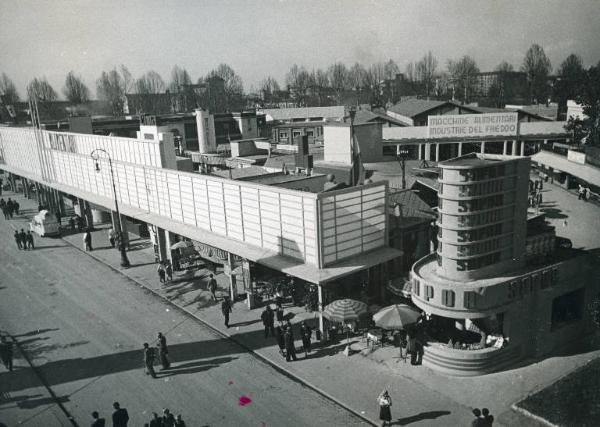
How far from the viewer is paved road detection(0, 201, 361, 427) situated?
51.3 ft

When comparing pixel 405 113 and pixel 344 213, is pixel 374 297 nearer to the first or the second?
pixel 344 213

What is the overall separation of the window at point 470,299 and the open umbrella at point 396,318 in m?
1.90

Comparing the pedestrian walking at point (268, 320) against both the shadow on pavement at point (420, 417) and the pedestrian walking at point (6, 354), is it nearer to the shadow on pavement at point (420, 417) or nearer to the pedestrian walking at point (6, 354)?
the shadow on pavement at point (420, 417)

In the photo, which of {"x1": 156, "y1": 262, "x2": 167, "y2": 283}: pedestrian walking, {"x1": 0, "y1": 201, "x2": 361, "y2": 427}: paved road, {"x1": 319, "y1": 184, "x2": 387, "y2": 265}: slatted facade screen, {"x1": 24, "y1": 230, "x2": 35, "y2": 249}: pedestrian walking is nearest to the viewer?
{"x1": 0, "y1": 201, "x2": 361, "y2": 427}: paved road

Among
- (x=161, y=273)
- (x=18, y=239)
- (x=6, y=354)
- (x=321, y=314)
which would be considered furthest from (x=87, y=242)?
(x=321, y=314)

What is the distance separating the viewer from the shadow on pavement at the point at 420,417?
14.4 metres

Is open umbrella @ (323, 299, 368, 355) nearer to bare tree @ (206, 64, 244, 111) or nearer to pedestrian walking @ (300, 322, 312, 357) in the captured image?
pedestrian walking @ (300, 322, 312, 357)

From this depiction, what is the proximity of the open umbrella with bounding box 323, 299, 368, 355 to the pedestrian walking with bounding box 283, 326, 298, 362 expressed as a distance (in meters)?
1.64

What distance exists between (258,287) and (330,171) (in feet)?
38.5

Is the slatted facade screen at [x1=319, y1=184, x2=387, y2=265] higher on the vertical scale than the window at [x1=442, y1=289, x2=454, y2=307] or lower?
higher

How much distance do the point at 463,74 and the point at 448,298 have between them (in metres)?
112

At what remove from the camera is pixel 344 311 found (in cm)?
1853

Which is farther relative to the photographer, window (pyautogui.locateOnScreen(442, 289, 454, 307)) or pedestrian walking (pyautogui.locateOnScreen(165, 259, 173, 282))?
pedestrian walking (pyautogui.locateOnScreen(165, 259, 173, 282))

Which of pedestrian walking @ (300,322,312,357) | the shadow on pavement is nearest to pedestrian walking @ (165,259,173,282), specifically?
pedestrian walking @ (300,322,312,357)
